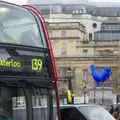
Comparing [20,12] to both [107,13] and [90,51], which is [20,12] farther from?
→ [107,13]

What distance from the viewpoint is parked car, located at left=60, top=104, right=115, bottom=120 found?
10656 mm

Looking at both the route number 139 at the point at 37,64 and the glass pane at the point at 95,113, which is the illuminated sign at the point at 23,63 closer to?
the route number 139 at the point at 37,64

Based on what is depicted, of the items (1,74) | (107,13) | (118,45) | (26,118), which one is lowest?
(26,118)

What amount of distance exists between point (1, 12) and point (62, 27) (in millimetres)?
52090

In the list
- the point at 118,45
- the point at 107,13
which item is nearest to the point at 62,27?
the point at 118,45

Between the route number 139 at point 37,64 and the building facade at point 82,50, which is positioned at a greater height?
the building facade at point 82,50

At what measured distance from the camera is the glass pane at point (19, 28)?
317 inches

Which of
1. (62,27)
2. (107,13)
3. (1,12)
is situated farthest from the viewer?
(107,13)

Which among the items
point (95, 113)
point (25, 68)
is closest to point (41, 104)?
point (25, 68)

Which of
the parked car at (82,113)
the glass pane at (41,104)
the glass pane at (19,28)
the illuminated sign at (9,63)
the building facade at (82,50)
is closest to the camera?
the illuminated sign at (9,63)

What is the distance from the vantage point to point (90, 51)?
60.3 metres

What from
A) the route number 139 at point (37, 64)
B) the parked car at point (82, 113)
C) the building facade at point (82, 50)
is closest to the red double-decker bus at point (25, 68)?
the route number 139 at point (37, 64)

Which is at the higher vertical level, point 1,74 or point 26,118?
point 1,74

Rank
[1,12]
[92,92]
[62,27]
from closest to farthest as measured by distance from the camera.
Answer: [1,12], [92,92], [62,27]
